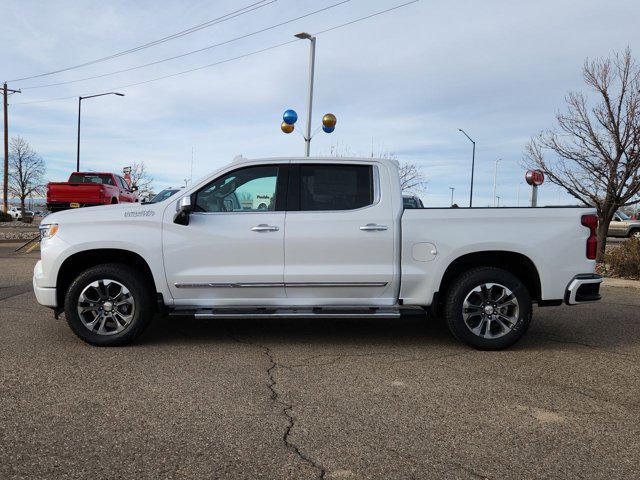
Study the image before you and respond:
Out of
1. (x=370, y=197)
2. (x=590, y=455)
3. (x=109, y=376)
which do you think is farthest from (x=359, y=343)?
(x=590, y=455)

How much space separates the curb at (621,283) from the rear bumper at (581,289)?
19.6 feet

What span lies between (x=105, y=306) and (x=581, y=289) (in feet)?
15.4

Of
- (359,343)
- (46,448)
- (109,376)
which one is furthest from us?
(359,343)

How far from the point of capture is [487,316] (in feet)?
17.8

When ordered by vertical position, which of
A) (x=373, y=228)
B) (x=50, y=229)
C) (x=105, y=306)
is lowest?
(x=105, y=306)

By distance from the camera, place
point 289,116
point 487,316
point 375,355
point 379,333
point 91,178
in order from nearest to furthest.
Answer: point 375,355 → point 487,316 → point 379,333 → point 289,116 → point 91,178

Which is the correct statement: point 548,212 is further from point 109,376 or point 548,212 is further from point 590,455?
point 109,376

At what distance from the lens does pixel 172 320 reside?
6.95 metres

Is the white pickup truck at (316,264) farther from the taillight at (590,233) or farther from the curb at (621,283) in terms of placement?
the curb at (621,283)

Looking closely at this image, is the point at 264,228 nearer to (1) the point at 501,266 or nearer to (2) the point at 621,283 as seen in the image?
(1) the point at 501,266

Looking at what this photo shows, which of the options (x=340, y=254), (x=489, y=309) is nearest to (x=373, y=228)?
(x=340, y=254)

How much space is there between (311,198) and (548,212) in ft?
7.76

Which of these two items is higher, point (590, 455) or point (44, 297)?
point (44, 297)

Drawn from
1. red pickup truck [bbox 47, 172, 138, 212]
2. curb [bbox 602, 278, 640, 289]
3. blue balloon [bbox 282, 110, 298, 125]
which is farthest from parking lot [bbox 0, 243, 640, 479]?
red pickup truck [bbox 47, 172, 138, 212]
